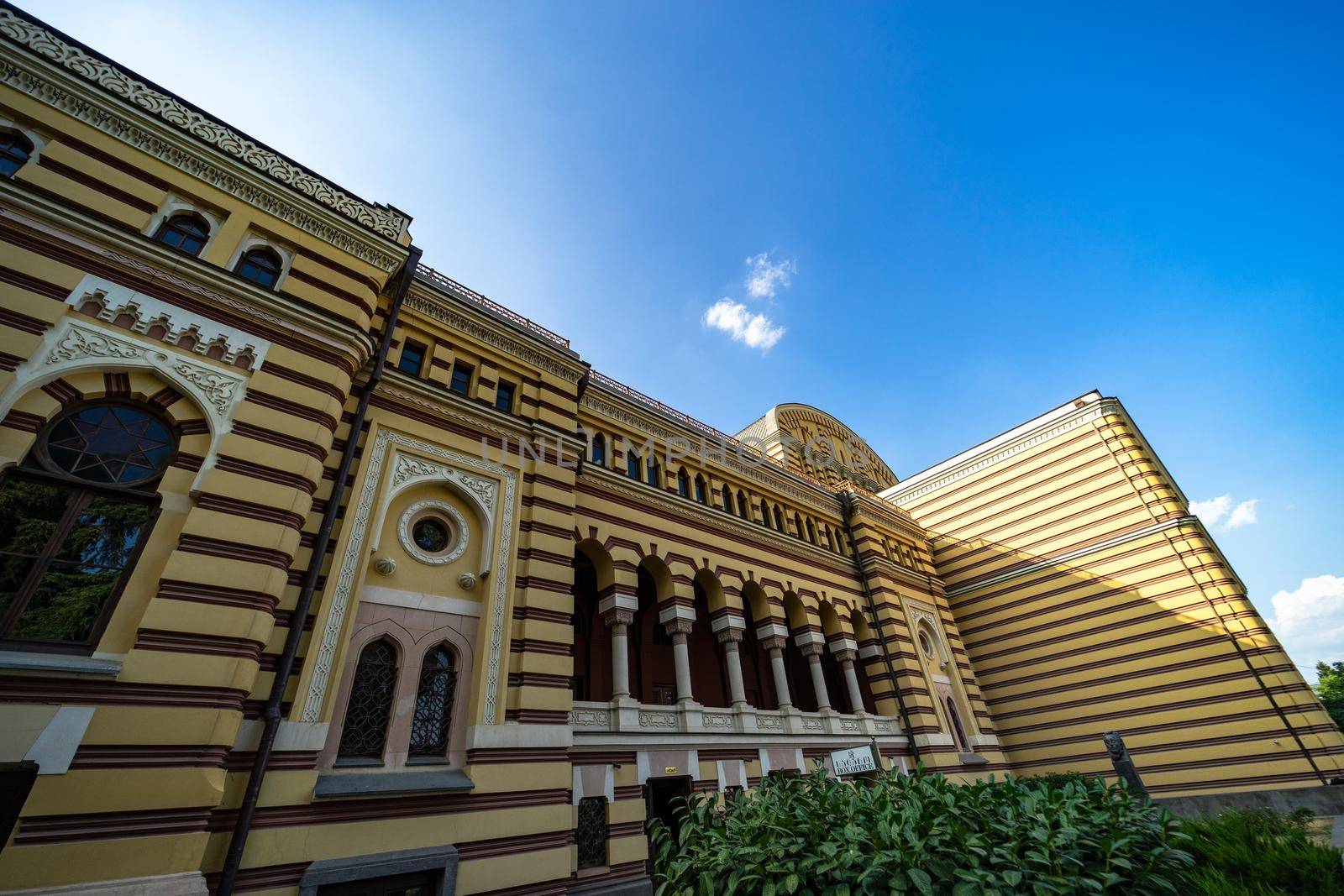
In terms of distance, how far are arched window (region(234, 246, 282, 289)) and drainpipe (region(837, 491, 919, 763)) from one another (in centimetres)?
1900

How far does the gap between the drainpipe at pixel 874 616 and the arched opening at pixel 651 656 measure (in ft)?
26.6

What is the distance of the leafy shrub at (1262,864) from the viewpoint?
5.32m

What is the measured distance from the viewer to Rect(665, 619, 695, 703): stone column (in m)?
13.4

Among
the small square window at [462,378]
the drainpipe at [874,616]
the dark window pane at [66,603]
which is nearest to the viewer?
the dark window pane at [66,603]

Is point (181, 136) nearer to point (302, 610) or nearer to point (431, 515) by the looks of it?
point (431, 515)

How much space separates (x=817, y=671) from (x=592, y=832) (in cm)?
884

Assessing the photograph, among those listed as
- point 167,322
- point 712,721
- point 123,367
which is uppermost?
point 167,322

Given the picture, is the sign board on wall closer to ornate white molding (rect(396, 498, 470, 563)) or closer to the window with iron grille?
the window with iron grille

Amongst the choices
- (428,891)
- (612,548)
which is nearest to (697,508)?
(612,548)

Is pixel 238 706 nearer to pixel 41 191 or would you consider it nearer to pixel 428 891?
pixel 428 891

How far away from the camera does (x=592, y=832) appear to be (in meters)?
10.6

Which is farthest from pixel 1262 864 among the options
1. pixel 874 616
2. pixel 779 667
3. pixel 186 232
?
pixel 186 232

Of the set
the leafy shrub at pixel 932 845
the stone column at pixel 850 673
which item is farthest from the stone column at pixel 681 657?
the leafy shrub at pixel 932 845

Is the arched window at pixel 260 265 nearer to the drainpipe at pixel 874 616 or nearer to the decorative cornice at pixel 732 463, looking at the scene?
the decorative cornice at pixel 732 463
